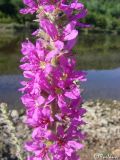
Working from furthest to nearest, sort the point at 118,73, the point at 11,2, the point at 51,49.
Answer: the point at 11,2 → the point at 118,73 → the point at 51,49

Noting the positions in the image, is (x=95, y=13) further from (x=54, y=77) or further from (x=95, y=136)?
(x=54, y=77)

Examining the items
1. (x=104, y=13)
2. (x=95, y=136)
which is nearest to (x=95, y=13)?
(x=104, y=13)

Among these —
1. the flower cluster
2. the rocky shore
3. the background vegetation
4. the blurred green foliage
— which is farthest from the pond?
the blurred green foliage

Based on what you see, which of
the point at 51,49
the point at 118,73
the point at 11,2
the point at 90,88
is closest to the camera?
the point at 51,49

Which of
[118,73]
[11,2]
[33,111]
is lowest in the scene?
[11,2]

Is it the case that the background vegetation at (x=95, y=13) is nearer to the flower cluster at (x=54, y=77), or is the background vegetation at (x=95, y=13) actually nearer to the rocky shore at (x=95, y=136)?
the rocky shore at (x=95, y=136)

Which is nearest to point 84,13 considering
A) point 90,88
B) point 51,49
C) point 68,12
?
point 68,12

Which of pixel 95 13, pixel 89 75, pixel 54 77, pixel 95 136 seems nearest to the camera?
pixel 54 77

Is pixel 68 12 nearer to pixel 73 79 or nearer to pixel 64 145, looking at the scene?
pixel 73 79
